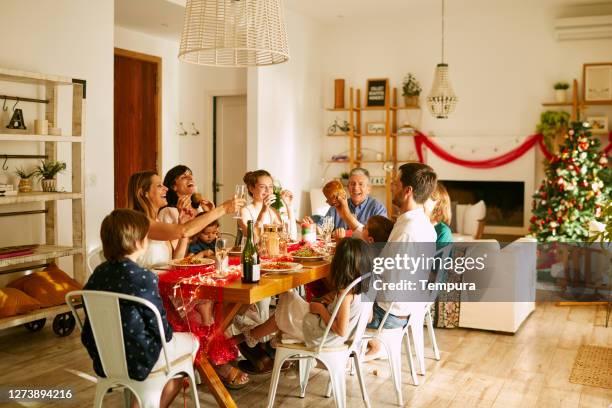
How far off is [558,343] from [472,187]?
3.58m

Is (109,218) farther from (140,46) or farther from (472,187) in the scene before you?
(472,187)

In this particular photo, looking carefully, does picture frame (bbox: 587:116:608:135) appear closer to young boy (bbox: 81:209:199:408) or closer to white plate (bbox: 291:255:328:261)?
white plate (bbox: 291:255:328:261)

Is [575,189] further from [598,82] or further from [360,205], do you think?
[360,205]

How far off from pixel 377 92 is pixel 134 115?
9.95ft

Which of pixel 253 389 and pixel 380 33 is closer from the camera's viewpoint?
pixel 253 389

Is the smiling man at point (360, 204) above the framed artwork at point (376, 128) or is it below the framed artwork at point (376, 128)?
below

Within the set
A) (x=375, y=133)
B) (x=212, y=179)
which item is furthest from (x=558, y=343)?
(x=212, y=179)

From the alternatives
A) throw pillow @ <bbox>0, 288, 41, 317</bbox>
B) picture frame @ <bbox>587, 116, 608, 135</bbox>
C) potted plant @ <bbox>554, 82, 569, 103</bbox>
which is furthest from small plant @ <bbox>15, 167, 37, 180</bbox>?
picture frame @ <bbox>587, 116, 608, 135</bbox>

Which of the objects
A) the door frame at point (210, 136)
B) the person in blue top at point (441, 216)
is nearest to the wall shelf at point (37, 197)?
the person in blue top at point (441, 216)

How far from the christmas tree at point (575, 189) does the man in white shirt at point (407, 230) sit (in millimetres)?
3432

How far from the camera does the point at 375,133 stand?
8312 mm

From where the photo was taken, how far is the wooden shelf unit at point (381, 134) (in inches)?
320

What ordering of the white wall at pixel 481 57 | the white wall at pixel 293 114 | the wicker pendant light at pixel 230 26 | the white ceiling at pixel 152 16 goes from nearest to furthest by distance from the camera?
the wicker pendant light at pixel 230 26 < the white ceiling at pixel 152 16 < the white wall at pixel 293 114 < the white wall at pixel 481 57

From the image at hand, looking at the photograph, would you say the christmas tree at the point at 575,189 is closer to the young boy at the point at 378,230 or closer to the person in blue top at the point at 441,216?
the person in blue top at the point at 441,216
